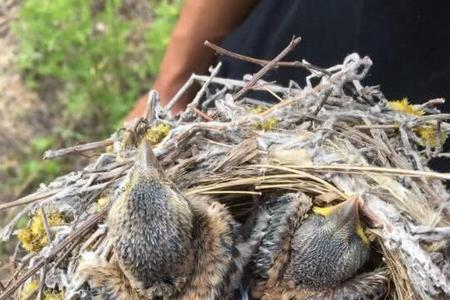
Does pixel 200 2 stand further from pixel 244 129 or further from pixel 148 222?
pixel 148 222

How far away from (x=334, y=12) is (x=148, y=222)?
71cm

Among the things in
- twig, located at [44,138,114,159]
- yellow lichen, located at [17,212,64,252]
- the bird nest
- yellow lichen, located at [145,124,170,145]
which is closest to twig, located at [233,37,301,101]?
the bird nest

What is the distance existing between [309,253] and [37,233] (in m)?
0.41

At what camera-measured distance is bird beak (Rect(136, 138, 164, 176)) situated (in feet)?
3.12

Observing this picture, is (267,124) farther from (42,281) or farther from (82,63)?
(82,63)

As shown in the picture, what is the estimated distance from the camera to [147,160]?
3.12 ft

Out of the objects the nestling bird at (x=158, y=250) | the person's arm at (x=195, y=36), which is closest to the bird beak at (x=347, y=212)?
the nestling bird at (x=158, y=250)

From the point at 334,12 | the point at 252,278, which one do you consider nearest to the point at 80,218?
the point at 252,278

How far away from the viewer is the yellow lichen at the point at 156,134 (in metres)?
1.08

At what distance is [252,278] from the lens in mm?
1013

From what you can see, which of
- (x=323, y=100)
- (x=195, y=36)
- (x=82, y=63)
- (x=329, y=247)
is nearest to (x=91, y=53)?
(x=82, y=63)

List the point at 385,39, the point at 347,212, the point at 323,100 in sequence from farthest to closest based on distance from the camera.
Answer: the point at 385,39 < the point at 323,100 < the point at 347,212

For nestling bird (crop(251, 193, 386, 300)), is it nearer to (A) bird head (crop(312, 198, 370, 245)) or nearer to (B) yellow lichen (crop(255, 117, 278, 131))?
(A) bird head (crop(312, 198, 370, 245))

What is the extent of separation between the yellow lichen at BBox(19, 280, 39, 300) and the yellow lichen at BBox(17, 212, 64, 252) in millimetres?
52
